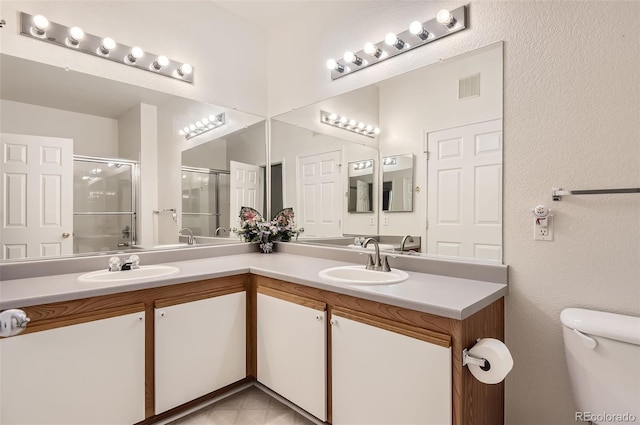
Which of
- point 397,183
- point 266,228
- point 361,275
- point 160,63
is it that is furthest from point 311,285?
point 160,63

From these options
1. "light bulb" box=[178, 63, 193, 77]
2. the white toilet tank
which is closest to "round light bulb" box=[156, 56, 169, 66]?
"light bulb" box=[178, 63, 193, 77]

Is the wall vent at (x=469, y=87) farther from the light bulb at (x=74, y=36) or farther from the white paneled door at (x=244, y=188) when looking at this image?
the light bulb at (x=74, y=36)

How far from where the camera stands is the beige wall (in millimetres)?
1245

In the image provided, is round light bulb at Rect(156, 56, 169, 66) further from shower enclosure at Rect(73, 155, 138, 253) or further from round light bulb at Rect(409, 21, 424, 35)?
round light bulb at Rect(409, 21, 424, 35)

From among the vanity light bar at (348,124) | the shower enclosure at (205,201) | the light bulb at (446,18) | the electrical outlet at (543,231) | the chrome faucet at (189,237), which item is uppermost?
the light bulb at (446,18)

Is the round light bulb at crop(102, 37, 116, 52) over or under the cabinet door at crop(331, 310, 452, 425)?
over

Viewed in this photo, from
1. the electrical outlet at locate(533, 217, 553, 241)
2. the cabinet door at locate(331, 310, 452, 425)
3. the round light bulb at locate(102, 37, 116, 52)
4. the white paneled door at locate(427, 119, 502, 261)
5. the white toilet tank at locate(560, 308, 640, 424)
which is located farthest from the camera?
the round light bulb at locate(102, 37, 116, 52)

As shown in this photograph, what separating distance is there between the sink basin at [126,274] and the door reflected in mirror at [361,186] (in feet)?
3.99

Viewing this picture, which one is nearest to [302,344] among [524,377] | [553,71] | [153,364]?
[153,364]

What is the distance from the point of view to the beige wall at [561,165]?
4.09 ft

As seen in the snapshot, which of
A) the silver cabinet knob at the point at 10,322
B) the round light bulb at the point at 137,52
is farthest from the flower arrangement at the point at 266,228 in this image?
the silver cabinet knob at the point at 10,322

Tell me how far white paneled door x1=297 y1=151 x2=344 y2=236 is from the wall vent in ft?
3.04

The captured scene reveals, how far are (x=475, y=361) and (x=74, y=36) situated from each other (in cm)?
266

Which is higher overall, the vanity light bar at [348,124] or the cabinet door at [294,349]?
the vanity light bar at [348,124]
